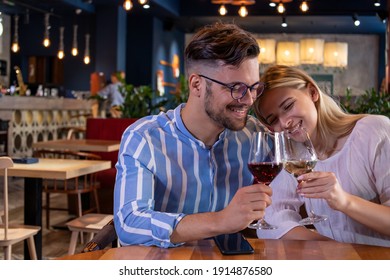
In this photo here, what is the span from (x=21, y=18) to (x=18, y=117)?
4.99 meters

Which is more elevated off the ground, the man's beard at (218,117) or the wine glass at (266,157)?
the man's beard at (218,117)

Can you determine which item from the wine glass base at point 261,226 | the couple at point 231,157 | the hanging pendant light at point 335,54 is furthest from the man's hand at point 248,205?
the hanging pendant light at point 335,54

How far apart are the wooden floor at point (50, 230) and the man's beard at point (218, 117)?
2.16 metres

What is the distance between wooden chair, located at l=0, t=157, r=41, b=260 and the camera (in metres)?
2.79

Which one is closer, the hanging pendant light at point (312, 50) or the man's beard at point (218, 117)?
the man's beard at point (218, 117)

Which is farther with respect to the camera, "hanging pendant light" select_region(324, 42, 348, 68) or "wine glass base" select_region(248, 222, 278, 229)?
"hanging pendant light" select_region(324, 42, 348, 68)

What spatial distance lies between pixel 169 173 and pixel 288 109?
0.38 m

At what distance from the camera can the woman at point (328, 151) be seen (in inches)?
60.7

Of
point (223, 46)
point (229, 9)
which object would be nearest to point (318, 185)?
point (223, 46)

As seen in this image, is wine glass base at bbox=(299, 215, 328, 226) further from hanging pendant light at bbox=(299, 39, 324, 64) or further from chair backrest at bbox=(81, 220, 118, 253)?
hanging pendant light at bbox=(299, 39, 324, 64)

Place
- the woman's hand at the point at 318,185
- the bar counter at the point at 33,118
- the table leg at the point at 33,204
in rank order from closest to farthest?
1. the woman's hand at the point at 318,185
2. the table leg at the point at 33,204
3. the bar counter at the point at 33,118

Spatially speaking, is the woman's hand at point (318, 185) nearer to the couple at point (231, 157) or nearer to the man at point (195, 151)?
the couple at point (231, 157)

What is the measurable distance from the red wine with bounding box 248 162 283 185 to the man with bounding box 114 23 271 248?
0.04 m

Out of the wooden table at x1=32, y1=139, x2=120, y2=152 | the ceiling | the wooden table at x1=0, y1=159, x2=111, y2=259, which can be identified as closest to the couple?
the wooden table at x1=0, y1=159, x2=111, y2=259
